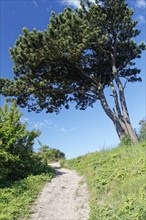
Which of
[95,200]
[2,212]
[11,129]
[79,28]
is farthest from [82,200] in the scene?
[79,28]

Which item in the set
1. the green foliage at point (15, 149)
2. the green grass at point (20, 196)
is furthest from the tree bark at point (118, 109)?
the green grass at point (20, 196)

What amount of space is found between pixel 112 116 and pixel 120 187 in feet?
45.4

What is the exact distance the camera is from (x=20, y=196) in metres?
11.9

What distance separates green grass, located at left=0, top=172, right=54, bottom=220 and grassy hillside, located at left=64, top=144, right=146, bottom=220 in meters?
2.18

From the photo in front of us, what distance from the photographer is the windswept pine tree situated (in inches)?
914

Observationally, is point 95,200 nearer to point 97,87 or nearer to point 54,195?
point 54,195

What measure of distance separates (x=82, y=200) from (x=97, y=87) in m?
15.3

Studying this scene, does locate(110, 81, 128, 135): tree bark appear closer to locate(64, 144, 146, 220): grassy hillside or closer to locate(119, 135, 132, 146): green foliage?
locate(119, 135, 132, 146): green foliage

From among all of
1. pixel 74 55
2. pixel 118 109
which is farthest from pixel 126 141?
pixel 74 55

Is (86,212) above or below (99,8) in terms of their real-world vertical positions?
below

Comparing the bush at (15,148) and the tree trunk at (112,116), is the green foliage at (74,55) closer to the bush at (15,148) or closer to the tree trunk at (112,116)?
the tree trunk at (112,116)

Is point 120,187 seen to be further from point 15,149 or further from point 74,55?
point 74,55

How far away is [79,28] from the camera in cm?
2325

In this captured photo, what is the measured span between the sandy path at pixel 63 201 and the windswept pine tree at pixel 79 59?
32.6 feet
